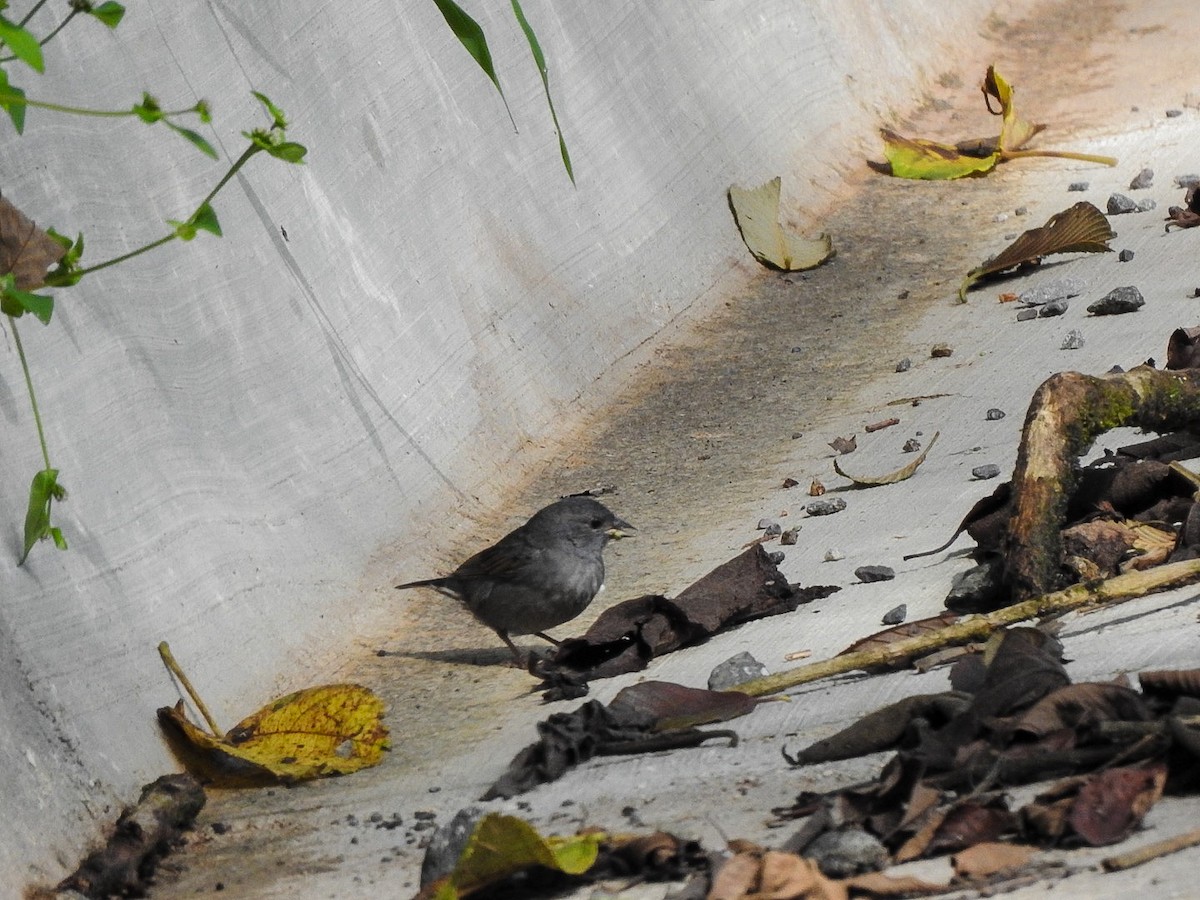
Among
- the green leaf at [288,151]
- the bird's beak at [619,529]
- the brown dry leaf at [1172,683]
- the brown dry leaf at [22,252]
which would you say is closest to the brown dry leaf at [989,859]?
the brown dry leaf at [1172,683]

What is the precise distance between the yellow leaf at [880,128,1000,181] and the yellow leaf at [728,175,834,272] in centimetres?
108

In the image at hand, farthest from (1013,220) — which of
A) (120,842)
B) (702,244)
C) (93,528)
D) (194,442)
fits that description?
(120,842)

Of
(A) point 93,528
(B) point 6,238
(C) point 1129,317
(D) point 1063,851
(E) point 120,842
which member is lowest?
(C) point 1129,317

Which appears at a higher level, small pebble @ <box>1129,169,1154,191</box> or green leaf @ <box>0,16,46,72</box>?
green leaf @ <box>0,16,46,72</box>

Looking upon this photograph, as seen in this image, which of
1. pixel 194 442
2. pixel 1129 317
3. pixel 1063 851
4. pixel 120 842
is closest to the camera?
pixel 1063 851

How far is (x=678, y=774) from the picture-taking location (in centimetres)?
350

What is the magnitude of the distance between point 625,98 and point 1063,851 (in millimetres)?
6035

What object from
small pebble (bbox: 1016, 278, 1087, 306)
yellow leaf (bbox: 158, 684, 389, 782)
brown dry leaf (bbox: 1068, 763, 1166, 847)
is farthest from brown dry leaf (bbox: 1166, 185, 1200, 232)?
brown dry leaf (bbox: 1068, 763, 1166, 847)

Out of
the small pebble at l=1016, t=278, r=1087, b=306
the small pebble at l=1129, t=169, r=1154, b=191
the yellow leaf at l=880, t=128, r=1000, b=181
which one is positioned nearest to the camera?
the small pebble at l=1016, t=278, r=1087, b=306

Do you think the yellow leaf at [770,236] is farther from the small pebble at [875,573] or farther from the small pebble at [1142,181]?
the small pebble at [875,573]

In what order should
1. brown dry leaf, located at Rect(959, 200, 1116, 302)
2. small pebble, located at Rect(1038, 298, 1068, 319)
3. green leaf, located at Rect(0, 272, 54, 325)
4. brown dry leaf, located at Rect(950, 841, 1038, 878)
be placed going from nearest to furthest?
1. brown dry leaf, located at Rect(950, 841, 1038, 878)
2. green leaf, located at Rect(0, 272, 54, 325)
3. small pebble, located at Rect(1038, 298, 1068, 319)
4. brown dry leaf, located at Rect(959, 200, 1116, 302)

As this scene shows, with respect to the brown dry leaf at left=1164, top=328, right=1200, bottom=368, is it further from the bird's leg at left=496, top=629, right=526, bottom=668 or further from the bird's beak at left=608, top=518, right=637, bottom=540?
the bird's leg at left=496, top=629, right=526, bottom=668

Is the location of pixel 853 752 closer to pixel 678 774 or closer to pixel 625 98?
pixel 678 774

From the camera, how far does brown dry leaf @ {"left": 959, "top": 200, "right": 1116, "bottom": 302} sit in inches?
284
